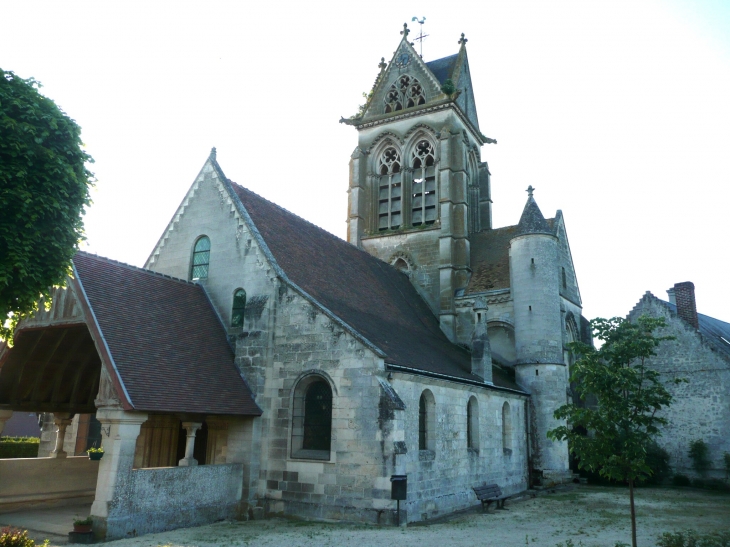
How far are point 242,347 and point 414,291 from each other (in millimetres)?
13316

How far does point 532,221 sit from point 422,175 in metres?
7.06

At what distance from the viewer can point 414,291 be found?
94.1 feet

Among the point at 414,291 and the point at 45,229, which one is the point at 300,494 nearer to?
the point at 45,229

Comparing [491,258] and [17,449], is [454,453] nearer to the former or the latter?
[491,258]

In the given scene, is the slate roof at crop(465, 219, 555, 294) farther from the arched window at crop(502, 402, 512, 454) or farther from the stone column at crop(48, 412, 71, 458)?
the stone column at crop(48, 412, 71, 458)

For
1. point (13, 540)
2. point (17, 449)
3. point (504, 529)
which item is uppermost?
point (17, 449)

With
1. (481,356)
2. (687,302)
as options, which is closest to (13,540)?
(481,356)

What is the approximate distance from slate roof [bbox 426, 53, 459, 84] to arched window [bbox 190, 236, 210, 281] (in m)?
19.1

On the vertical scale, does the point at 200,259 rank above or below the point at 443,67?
below

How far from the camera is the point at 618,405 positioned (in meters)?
11.3

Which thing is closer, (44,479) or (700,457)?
(44,479)

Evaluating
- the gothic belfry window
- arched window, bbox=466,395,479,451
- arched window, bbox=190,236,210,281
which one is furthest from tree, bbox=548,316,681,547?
the gothic belfry window

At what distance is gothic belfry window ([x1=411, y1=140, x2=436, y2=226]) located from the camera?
30.5 metres

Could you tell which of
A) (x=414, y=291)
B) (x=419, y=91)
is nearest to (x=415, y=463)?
(x=414, y=291)
